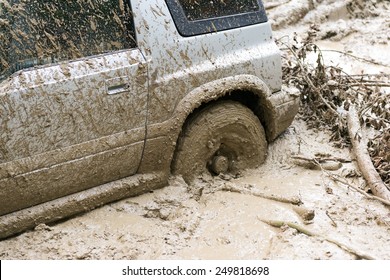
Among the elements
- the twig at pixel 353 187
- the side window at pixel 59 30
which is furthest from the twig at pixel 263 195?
the side window at pixel 59 30

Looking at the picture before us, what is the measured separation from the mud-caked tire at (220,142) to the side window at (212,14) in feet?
A: 1.91

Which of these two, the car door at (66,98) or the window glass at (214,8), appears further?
the window glass at (214,8)

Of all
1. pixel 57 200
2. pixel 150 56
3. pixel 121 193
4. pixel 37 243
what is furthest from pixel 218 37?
pixel 37 243

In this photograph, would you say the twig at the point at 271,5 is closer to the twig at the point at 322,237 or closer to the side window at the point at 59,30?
the side window at the point at 59,30

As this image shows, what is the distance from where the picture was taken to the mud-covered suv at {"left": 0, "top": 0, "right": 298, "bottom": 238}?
3.55 meters

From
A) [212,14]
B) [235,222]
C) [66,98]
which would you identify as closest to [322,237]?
[235,222]

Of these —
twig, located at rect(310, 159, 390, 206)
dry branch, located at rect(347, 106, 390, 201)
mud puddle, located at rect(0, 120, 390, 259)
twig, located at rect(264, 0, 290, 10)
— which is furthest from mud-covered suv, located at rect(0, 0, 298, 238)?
twig, located at rect(264, 0, 290, 10)

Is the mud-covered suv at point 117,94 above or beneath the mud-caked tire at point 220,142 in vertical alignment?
above

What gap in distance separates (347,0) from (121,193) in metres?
5.68

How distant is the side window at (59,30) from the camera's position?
3492mm

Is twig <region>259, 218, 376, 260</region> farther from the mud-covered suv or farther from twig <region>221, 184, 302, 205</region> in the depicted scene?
the mud-covered suv

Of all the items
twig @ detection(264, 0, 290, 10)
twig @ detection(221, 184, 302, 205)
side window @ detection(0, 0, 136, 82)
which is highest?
side window @ detection(0, 0, 136, 82)

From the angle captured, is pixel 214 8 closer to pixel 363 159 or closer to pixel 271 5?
pixel 363 159

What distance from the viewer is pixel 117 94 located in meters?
3.80
